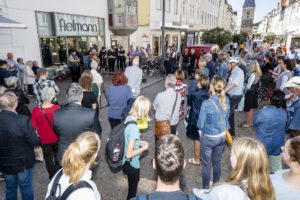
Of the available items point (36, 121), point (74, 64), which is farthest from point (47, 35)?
point (36, 121)

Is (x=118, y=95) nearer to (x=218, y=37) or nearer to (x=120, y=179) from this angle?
(x=120, y=179)

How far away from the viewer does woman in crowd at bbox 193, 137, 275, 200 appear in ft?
5.63

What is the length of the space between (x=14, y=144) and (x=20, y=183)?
0.61 m

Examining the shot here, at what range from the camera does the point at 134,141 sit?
2699mm

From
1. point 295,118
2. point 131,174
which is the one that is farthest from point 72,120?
point 295,118

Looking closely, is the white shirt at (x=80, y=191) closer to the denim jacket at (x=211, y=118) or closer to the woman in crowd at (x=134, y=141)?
the woman in crowd at (x=134, y=141)

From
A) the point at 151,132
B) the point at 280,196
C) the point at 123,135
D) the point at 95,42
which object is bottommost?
the point at 151,132

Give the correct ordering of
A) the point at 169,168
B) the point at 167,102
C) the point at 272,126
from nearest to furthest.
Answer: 1. the point at 169,168
2. the point at 272,126
3. the point at 167,102

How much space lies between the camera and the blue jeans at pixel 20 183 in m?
2.90

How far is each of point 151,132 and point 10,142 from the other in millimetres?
3939

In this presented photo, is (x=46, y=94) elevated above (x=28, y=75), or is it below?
above

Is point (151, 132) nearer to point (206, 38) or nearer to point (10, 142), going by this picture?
point (10, 142)

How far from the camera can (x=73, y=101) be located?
9.65 ft

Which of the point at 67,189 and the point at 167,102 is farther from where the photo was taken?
the point at 167,102
